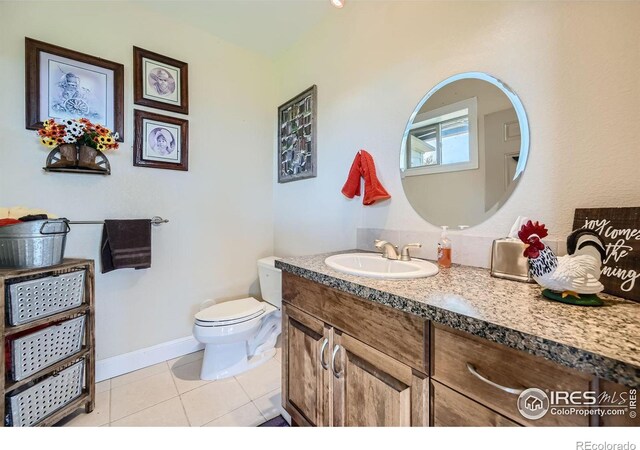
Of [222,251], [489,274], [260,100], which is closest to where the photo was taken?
[489,274]

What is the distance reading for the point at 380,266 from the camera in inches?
49.2

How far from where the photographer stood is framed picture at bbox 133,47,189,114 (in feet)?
5.67

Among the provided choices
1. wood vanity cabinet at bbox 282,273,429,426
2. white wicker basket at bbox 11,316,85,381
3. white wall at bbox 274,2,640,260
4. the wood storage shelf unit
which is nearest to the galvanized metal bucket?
the wood storage shelf unit

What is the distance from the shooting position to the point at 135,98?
1723mm

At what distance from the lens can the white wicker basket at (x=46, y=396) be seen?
1.08 meters

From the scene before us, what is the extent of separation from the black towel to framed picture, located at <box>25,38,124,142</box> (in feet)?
1.90

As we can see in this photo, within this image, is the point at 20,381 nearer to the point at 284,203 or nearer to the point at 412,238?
the point at 284,203

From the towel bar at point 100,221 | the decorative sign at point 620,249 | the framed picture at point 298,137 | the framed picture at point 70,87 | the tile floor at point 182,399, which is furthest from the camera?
the framed picture at point 298,137

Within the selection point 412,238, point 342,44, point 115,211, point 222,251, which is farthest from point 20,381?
point 342,44

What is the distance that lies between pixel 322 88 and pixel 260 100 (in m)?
0.70

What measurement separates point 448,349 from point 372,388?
13.3 inches

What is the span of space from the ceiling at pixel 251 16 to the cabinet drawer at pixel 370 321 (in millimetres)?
1810

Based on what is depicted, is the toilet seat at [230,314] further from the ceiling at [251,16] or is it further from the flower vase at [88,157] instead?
the ceiling at [251,16]

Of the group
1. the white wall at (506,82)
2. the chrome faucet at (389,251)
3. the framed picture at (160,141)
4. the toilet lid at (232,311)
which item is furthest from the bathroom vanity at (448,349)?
the framed picture at (160,141)
